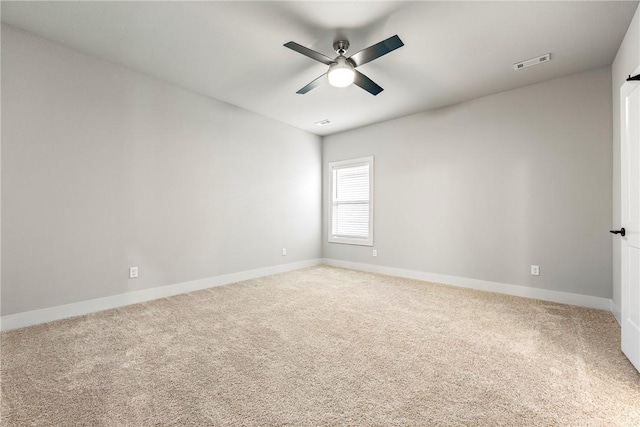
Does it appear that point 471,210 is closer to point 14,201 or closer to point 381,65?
point 381,65

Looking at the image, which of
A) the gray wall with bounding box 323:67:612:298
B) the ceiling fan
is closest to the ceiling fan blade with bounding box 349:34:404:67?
the ceiling fan

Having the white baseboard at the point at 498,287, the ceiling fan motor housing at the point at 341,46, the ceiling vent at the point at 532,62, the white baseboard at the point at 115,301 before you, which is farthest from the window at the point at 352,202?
the ceiling fan motor housing at the point at 341,46

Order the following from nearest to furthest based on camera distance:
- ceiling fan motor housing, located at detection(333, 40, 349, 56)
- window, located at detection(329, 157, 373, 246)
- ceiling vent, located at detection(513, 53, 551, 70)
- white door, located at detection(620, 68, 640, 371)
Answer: white door, located at detection(620, 68, 640, 371), ceiling fan motor housing, located at detection(333, 40, 349, 56), ceiling vent, located at detection(513, 53, 551, 70), window, located at detection(329, 157, 373, 246)

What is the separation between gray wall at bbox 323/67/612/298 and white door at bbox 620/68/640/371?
1.17 metres

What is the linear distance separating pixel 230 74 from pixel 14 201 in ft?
7.87

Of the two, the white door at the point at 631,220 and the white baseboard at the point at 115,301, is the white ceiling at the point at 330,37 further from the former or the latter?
the white baseboard at the point at 115,301

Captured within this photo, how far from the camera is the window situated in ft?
17.1

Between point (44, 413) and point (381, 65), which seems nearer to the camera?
point (44, 413)

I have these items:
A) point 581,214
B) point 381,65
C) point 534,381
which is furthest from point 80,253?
point 581,214

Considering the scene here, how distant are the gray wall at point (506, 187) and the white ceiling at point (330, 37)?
1.28ft

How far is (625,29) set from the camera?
2.48m

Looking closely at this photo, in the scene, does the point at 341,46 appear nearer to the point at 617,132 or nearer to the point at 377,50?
the point at 377,50

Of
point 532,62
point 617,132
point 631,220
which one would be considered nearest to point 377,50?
point 532,62

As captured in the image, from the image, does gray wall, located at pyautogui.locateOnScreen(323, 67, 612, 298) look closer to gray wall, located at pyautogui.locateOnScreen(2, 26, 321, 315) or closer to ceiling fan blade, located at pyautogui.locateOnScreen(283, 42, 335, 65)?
gray wall, located at pyautogui.locateOnScreen(2, 26, 321, 315)
